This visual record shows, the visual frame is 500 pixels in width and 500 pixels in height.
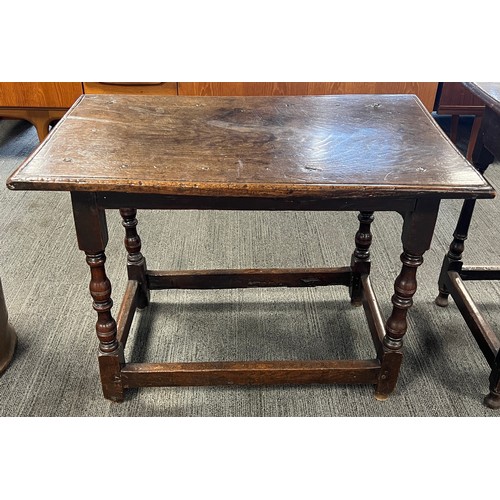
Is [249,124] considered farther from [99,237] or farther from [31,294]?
[31,294]

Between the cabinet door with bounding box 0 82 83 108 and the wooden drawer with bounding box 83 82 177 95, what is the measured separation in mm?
85

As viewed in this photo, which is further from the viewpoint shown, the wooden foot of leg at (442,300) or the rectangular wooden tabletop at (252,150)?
the wooden foot of leg at (442,300)

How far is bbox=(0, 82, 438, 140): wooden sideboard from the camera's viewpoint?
9.03ft

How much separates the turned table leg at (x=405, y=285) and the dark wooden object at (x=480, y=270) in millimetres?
292

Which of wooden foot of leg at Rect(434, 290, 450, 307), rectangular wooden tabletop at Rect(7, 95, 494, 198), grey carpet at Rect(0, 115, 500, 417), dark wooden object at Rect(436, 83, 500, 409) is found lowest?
grey carpet at Rect(0, 115, 500, 417)

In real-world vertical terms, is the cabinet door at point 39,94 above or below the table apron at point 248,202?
below

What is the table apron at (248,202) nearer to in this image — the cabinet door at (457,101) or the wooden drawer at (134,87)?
the wooden drawer at (134,87)

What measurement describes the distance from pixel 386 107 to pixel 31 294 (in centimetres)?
135

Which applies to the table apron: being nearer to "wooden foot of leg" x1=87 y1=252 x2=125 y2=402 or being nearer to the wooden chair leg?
"wooden foot of leg" x1=87 y1=252 x2=125 y2=402

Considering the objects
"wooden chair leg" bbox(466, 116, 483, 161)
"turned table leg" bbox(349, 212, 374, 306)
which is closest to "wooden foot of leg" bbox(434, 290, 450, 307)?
"turned table leg" bbox(349, 212, 374, 306)

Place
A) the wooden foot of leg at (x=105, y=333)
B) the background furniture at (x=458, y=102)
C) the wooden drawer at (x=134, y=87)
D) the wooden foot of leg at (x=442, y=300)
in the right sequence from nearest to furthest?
the wooden foot of leg at (x=105, y=333)
the wooden foot of leg at (x=442, y=300)
the wooden drawer at (x=134, y=87)
the background furniture at (x=458, y=102)

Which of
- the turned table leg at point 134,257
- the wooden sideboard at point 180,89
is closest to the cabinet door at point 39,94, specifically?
the wooden sideboard at point 180,89

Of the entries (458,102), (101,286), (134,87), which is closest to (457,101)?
(458,102)

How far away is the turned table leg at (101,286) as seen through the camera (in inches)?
49.8
